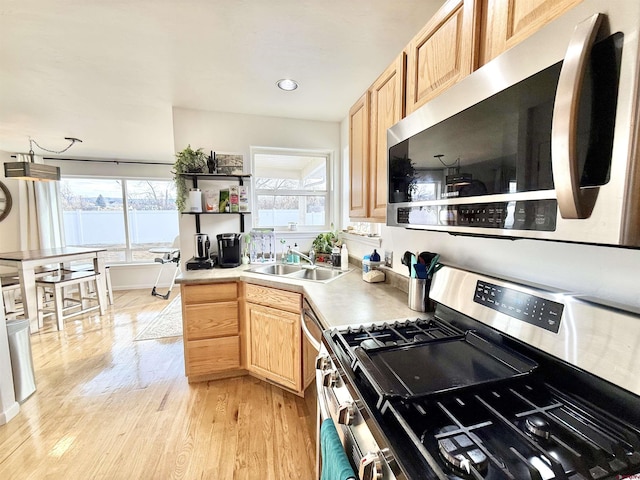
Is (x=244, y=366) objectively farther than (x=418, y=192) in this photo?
Yes

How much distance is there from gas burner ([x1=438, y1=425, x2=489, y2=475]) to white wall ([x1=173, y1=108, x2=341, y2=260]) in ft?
7.97

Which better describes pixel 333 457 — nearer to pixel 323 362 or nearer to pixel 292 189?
pixel 323 362

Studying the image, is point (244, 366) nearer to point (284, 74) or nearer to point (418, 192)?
point (418, 192)

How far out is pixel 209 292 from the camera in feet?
7.04

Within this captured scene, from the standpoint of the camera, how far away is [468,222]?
0.75 meters

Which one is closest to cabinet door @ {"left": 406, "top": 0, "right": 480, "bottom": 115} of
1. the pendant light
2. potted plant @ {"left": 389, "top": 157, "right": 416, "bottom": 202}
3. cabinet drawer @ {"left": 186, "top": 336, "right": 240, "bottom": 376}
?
potted plant @ {"left": 389, "top": 157, "right": 416, "bottom": 202}

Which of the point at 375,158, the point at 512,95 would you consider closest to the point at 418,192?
the point at 512,95

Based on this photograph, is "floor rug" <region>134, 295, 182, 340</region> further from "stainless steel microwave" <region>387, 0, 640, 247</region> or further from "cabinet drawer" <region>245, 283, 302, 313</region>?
"stainless steel microwave" <region>387, 0, 640, 247</region>

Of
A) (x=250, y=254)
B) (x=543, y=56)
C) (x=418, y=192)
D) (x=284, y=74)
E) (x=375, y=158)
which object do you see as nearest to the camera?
(x=543, y=56)

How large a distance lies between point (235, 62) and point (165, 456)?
242cm

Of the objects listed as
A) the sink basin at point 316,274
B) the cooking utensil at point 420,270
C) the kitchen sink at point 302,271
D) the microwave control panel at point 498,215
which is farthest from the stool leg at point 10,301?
the microwave control panel at point 498,215

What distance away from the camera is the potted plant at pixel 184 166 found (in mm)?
2420

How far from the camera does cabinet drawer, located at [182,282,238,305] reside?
6.95ft

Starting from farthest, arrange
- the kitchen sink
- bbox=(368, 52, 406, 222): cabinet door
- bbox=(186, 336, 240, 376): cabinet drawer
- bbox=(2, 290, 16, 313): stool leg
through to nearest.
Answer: bbox=(2, 290, 16, 313): stool leg
the kitchen sink
bbox=(186, 336, 240, 376): cabinet drawer
bbox=(368, 52, 406, 222): cabinet door
